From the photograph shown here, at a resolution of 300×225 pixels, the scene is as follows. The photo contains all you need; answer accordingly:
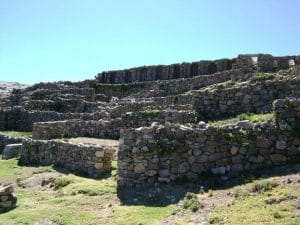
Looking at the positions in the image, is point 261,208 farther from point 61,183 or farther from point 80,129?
point 80,129

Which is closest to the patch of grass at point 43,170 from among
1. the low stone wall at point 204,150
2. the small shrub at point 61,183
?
the small shrub at point 61,183

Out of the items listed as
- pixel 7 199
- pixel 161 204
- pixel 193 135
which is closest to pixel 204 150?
pixel 193 135

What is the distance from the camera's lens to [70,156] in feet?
68.0

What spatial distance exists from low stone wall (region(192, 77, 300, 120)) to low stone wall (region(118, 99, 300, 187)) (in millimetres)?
4561

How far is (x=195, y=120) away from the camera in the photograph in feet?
68.4

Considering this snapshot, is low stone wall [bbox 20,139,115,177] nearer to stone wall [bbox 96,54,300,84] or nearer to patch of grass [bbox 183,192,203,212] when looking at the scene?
patch of grass [bbox 183,192,203,212]

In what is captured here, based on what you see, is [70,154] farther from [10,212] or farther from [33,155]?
[10,212]

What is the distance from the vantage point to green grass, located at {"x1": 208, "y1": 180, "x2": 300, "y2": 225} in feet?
36.8

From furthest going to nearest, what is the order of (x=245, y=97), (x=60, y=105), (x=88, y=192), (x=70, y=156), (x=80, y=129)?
(x=60, y=105) < (x=80, y=129) < (x=70, y=156) < (x=245, y=97) < (x=88, y=192)

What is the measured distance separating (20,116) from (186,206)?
94.9ft

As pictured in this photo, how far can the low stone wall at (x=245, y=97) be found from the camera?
20.0 meters

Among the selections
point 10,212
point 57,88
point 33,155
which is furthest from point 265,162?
point 57,88

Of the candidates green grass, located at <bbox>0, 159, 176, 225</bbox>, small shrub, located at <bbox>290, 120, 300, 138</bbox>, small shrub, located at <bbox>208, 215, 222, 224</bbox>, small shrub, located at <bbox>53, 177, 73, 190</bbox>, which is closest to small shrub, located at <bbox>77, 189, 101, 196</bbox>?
green grass, located at <bbox>0, 159, 176, 225</bbox>

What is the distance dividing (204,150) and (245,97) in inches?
223
